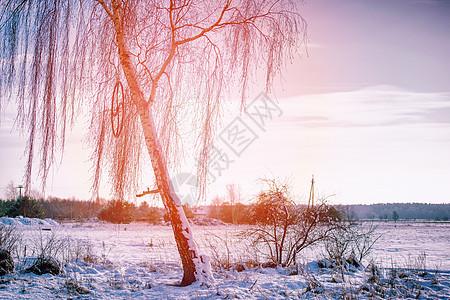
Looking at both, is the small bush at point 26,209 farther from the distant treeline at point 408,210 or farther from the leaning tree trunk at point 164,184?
the distant treeline at point 408,210

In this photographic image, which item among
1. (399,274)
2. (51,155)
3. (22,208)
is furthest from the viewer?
(22,208)

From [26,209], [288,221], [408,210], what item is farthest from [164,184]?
[408,210]

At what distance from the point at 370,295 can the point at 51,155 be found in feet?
17.9

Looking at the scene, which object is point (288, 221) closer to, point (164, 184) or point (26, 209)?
point (164, 184)

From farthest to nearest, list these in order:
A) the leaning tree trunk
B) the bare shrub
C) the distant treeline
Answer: the distant treeline < the bare shrub < the leaning tree trunk

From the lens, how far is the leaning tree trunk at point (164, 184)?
5316mm

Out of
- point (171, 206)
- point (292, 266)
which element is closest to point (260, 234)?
point (292, 266)

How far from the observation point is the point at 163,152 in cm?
591

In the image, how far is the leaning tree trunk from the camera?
5.32 m

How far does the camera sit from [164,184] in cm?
553

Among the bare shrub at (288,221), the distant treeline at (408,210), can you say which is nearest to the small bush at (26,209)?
the bare shrub at (288,221)

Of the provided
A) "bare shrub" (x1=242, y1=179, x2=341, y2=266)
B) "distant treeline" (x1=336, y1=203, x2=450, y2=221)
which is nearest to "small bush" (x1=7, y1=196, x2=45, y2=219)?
→ "bare shrub" (x1=242, y1=179, x2=341, y2=266)

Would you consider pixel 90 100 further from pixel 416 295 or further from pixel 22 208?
pixel 22 208

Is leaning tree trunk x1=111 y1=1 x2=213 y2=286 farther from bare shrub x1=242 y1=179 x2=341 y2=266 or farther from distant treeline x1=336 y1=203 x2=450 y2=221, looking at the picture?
distant treeline x1=336 y1=203 x2=450 y2=221
